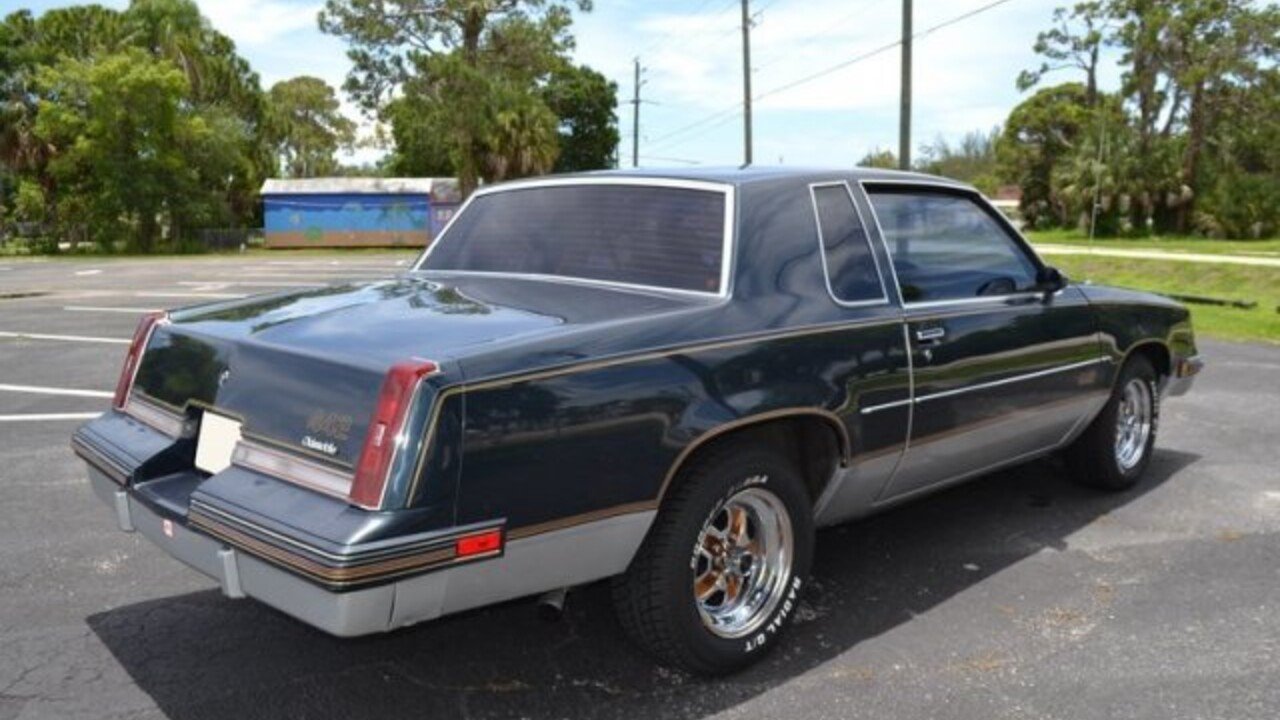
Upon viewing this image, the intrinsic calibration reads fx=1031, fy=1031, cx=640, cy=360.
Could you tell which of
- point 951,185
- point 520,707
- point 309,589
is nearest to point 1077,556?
point 951,185

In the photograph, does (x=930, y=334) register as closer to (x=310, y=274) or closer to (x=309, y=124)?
(x=310, y=274)

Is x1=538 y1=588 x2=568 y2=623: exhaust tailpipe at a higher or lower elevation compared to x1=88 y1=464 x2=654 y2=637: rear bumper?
lower

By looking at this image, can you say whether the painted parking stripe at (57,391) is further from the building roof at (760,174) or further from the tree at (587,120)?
the tree at (587,120)

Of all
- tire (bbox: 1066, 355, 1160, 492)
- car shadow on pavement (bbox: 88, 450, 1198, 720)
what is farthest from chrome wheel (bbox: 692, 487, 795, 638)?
tire (bbox: 1066, 355, 1160, 492)

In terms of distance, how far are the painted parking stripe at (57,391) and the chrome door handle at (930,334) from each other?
6.72 metres

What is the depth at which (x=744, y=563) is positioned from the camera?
341 centimetres

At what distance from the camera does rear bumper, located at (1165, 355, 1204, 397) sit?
Answer: 5.59 metres

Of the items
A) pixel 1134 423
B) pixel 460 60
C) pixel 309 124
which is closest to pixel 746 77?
pixel 460 60

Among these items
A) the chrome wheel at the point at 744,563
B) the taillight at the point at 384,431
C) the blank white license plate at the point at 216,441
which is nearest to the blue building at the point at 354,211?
the blank white license plate at the point at 216,441

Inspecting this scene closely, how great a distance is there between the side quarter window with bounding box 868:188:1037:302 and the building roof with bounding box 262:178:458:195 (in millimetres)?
42409

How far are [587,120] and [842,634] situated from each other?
2914 inches

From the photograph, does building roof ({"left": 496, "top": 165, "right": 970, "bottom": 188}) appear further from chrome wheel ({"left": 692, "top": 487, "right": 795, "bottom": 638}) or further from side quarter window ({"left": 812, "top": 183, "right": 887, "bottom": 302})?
chrome wheel ({"left": 692, "top": 487, "right": 795, "bottom": 638})

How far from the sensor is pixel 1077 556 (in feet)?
14.6

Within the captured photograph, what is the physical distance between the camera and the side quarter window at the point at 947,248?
4.06 m
